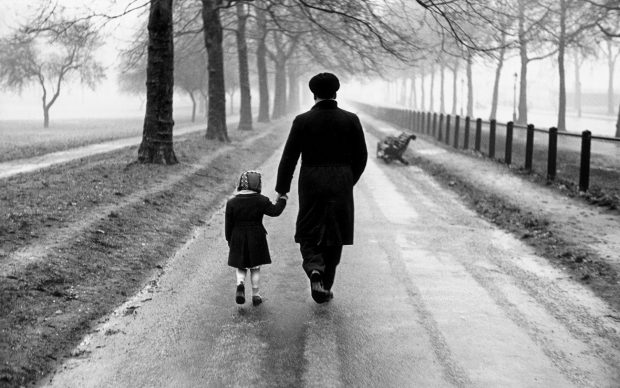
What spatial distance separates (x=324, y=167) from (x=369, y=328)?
4.33ft

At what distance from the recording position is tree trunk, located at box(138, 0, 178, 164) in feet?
40.9

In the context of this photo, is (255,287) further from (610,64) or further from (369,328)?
(610,64)

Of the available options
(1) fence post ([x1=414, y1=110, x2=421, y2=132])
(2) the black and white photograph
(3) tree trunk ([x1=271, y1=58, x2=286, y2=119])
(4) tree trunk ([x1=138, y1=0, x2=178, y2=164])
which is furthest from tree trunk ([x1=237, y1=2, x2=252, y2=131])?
(2) the black and white photograph

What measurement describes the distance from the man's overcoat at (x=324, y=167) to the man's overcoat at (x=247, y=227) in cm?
21

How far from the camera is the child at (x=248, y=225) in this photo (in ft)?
16.2

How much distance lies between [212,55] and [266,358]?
1675cm

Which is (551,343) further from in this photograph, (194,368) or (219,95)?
(219,95)

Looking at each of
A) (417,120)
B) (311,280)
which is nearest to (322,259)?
(311,280)

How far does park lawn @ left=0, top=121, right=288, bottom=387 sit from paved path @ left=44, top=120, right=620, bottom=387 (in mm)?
241

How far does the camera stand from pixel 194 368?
3.73 m

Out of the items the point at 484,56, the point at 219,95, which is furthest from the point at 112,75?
the point at 484,56

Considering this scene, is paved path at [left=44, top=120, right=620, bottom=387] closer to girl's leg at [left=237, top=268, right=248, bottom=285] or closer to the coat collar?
girl's leg at [left=237, top=268, right=248, bottom=285]

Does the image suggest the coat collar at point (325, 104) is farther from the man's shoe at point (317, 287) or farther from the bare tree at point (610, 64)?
the bare tree at point (610, 64)

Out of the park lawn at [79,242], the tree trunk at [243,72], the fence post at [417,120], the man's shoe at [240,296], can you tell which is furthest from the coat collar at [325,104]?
the fence post at [417,120]
